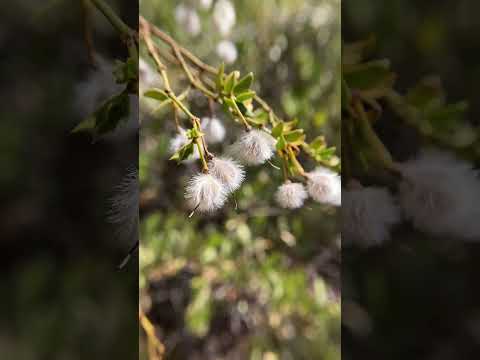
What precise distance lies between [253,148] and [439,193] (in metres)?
0.30

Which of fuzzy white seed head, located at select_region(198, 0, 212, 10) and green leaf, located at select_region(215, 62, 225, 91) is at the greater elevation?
fuzzy white seed head, located at select_region(198, 0, 212, 10)

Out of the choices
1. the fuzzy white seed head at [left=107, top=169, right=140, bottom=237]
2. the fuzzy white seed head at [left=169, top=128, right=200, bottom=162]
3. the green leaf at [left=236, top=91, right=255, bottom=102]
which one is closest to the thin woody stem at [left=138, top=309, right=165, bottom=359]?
the fuzzy white seed head at [left=107, top=169, right=140, bottom=237]

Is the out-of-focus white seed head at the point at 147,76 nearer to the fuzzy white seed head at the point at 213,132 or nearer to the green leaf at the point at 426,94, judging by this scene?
the fuzzy white seed head at the point at 213,132

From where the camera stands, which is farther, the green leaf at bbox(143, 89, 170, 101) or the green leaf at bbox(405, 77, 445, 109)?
the green leaf at bbox(405, 77, 445, 109)

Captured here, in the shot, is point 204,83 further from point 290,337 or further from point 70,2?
point 290,337

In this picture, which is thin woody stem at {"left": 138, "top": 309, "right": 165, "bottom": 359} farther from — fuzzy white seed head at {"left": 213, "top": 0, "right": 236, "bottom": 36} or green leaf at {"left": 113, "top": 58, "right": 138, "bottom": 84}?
fuzzy white seed head at {"left": 213, "top": 0, "right": 236, "bottom": 36}

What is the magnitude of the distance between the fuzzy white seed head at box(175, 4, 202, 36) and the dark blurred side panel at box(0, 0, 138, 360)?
85 millimetres

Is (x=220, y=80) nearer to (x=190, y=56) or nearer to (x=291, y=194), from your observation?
(x=190, y=56)

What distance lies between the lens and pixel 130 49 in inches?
27.9

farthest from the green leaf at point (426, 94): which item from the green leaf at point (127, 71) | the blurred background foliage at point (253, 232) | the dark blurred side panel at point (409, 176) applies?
the green leaf at point (127, 71)

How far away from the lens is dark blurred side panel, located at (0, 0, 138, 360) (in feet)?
2.16

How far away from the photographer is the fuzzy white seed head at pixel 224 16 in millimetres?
827

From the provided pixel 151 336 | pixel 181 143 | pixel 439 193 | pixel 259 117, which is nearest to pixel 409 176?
pixel 439 193

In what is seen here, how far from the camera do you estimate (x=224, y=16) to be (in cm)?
83
